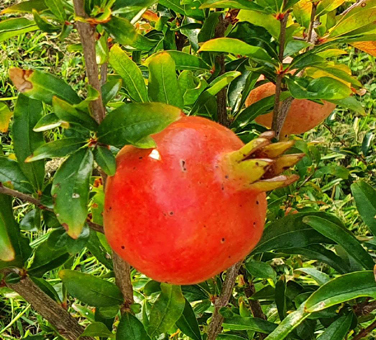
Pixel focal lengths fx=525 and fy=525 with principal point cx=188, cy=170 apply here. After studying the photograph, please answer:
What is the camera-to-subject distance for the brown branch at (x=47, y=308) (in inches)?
34.2

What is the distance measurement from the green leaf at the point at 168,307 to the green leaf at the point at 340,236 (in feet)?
0.87

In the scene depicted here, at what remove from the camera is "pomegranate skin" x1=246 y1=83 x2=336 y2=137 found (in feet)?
3.68

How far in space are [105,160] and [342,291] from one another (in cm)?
43

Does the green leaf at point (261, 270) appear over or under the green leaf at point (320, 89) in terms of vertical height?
under

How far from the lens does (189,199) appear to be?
61cm

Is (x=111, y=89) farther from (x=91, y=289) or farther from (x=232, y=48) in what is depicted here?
(x=91, y=289)

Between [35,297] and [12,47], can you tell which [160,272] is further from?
[12,47]

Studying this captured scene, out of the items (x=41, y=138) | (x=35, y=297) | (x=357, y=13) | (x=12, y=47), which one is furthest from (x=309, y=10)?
(x=12, y=47)

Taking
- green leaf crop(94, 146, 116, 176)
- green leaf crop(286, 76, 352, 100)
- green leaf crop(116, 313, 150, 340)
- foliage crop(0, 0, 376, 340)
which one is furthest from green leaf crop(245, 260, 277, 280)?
green leaf crop(94, 146, 116, 176)

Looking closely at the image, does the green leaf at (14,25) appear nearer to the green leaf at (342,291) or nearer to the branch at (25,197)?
the branch at (25,197)

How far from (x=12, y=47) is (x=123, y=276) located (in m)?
2.47


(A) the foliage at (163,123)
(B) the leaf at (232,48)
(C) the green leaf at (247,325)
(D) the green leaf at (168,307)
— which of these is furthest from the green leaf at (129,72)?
(C) the green leaf at (247,325)

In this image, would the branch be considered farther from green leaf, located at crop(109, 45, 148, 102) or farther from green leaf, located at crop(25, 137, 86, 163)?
green leaf, located at crop(109, 45, 148, 102)

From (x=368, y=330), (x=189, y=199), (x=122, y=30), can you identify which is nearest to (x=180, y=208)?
(x=189, y=199)
